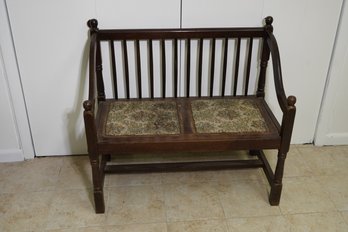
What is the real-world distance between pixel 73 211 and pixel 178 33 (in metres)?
1.07

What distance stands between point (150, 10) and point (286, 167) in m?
1.21

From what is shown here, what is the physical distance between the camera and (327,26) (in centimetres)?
198

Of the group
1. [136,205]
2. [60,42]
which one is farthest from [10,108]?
[136,205]

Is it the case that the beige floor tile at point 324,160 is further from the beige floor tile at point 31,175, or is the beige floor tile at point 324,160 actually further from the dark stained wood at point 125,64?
the beige floor tile at point 31,175

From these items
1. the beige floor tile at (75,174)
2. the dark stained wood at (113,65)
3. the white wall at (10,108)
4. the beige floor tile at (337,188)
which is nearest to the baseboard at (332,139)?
the beige floor tile at (337,188)

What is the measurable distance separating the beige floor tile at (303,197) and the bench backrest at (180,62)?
548 mm

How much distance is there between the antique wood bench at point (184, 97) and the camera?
167 centimetres

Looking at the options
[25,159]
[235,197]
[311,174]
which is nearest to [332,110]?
[311,174]

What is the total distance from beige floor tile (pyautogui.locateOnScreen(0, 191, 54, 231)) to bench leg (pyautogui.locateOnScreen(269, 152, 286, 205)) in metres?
1.15

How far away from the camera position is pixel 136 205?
6.14 feet

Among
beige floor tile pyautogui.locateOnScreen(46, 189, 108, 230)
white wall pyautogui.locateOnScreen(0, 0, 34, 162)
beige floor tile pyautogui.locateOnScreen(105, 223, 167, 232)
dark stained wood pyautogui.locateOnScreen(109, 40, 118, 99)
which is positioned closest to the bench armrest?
beige floor tile pyautogui.locateOnScreen(105, 223, 167, 232)

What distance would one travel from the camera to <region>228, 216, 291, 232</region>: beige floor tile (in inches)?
68.2

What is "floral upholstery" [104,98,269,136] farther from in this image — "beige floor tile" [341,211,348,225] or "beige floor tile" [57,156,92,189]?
"beige floor tile" [341,211,348,225]

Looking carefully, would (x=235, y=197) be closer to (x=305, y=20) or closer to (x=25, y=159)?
(x=305, y=20)
